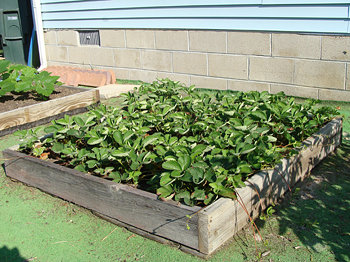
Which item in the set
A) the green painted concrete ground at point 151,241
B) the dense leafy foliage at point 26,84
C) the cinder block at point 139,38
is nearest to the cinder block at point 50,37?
the cinder block at point 139,38

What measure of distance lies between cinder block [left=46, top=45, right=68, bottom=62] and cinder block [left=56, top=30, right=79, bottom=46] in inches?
6.1

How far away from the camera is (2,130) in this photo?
5.26 meters

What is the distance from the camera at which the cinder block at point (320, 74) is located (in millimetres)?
5520

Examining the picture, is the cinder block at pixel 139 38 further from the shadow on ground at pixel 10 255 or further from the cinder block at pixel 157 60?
the shadow on ground at pixel 10 255

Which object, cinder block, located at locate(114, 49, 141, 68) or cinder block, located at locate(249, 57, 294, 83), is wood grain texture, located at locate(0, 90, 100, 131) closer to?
cinder block, located at locate(114, 49, 141, 68)

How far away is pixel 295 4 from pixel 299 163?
9.81 ft

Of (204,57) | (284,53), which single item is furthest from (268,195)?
(204,57)

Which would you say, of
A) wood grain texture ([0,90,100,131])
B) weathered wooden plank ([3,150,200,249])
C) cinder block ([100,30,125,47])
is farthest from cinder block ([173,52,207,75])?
weathered wooden plank ([3,150,200,249])

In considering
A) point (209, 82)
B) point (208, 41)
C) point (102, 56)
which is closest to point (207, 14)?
point (208, 41)

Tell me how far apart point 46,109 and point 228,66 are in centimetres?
288

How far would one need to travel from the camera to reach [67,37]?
9008mm

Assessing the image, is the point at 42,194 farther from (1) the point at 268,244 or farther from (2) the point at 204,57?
Answer: (2) the point at 204,57

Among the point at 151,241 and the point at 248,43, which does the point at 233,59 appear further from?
the point at 151,241

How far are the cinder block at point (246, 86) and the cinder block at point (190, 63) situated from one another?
0.56 m
